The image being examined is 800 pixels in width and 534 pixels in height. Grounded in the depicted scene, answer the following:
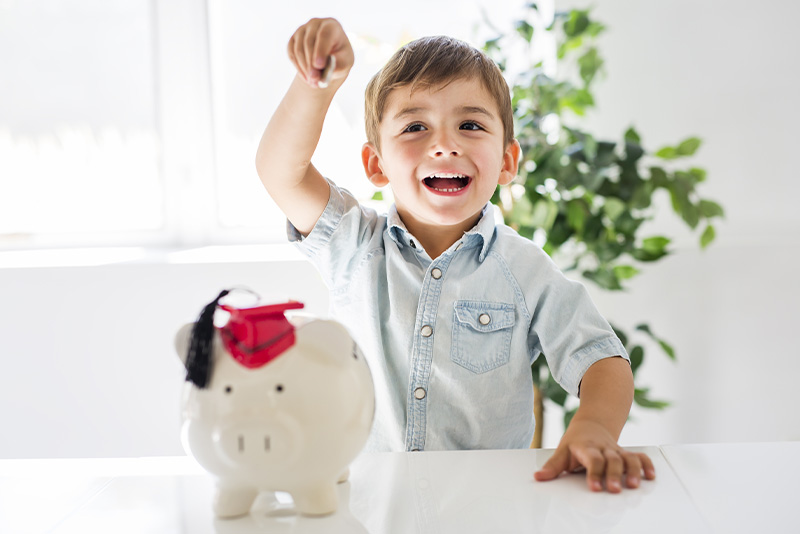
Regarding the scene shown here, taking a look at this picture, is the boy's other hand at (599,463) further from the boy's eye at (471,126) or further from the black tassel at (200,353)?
the boy's eye at (471,126)

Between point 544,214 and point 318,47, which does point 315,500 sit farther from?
point 544,214

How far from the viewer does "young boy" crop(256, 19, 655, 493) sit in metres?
0.78

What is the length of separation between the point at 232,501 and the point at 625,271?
117 centimetres

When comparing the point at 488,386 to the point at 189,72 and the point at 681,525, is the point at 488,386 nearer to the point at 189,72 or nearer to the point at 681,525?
the point at 681,525

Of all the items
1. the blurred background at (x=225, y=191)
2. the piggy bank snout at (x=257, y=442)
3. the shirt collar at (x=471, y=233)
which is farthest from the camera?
the blurred background at (x=225, y=191)

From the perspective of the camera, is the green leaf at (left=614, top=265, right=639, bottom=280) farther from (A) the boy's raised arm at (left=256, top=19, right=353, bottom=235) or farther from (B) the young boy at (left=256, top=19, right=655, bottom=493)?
(A) the boy's raised arm at (left=256, top=19, right=353, bottom=235)

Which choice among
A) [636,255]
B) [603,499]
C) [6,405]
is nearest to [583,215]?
[636,255]

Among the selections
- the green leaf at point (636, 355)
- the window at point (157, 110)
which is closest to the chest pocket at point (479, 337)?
the green leaf at point (636, 355)

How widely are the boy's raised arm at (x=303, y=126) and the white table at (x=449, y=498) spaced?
0.30 meters

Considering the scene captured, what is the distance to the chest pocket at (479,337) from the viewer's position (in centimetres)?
79

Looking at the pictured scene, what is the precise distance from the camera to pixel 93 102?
199 cm

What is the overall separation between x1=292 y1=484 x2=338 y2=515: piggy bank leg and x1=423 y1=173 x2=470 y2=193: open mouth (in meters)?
0.41

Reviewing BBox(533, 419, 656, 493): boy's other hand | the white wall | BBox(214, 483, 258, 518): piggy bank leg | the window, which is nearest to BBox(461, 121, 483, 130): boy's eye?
BBox(533, 419, 656, 493): boy's other hand

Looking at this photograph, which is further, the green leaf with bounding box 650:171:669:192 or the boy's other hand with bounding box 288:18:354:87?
the green leaf with bounding box 650:171:669:192
